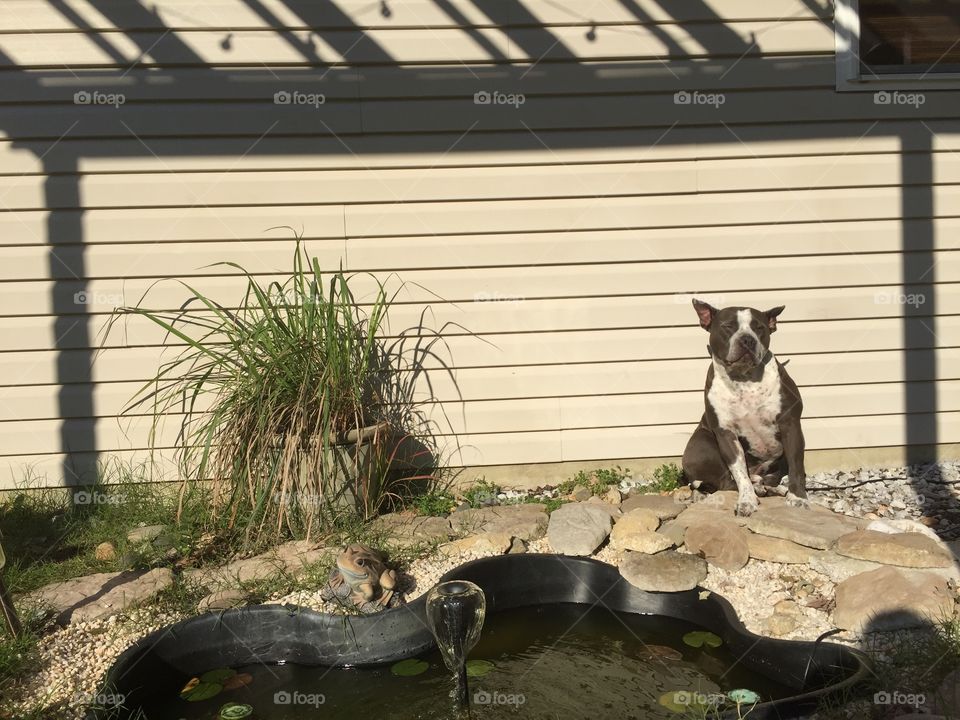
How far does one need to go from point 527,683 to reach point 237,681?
1.09 m

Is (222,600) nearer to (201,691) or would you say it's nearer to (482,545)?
(201,691)

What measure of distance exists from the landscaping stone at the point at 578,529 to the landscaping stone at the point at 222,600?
4.64 feet

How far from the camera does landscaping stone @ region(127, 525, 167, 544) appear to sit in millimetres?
4246

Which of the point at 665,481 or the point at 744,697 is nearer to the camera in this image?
the point at 744,697

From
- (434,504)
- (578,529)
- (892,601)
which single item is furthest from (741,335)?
(434,504)

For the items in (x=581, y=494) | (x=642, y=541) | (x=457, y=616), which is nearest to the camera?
(x=457, y=616)

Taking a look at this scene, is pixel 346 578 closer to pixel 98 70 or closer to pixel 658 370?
pixel 658 370

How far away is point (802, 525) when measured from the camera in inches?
156

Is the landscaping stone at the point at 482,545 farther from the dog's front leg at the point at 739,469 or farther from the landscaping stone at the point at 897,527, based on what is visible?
the landscaping stone at the point at 897,527

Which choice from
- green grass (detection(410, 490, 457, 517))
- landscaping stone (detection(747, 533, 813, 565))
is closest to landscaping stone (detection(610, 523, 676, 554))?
landscaping stone (detection(747, 533, 813, 565))

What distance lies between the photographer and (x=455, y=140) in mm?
5020

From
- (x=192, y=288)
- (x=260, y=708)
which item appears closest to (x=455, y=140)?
(x=192, y=288)

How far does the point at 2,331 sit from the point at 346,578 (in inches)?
106

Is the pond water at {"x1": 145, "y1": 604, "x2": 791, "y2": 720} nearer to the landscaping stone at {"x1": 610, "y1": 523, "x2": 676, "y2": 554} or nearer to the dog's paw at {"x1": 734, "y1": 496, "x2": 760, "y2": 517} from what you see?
the landscaping stone at {"x1": 610, "y1": 523, "x2": 676, "y2": 554}
